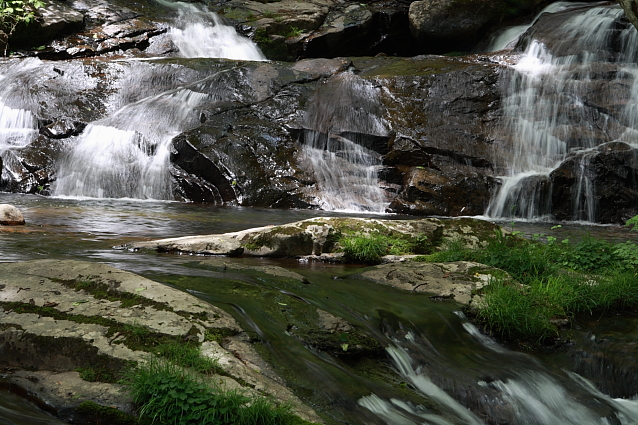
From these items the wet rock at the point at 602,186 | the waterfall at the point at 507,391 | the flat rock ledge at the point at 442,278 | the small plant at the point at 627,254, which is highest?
the wet rock at the point at 602,186

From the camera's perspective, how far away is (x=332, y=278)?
5.87 metres

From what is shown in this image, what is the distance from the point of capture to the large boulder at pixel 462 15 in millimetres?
20719

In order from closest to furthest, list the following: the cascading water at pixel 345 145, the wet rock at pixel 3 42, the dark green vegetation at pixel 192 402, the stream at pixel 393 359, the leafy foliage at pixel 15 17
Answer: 1. the dark green vegetation at pixel 192 402
2. the stream at pixel 393 359
3. the cascading water at pixel 345 145
4. the leafy foliage at pixel 15 17
5. the wet rock at pixel 3 42

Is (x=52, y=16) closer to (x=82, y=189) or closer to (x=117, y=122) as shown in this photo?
(x=117, y=122)

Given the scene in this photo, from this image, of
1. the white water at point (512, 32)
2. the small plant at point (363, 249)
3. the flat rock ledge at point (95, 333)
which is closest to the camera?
the flat rock ledge at point (95, 333)

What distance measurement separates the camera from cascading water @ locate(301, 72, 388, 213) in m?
13.8

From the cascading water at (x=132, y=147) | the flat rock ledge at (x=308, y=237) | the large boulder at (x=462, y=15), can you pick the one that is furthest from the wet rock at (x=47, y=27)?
the flat rock ledge at (x=308, y=237)

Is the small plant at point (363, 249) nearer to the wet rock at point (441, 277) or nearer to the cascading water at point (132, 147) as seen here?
the wet rock at point (441, 277)

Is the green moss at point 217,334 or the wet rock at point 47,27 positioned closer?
the green moss at point 217,334

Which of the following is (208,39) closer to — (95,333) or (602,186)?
(602,186)

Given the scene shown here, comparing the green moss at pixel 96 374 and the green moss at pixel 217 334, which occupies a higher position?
the green moss at pixel 217 334

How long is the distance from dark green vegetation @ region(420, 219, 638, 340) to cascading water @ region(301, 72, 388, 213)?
6.34 m

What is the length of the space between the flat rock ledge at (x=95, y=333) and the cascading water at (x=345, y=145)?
385 inches

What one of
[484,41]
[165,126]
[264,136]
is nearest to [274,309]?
[264,136]
